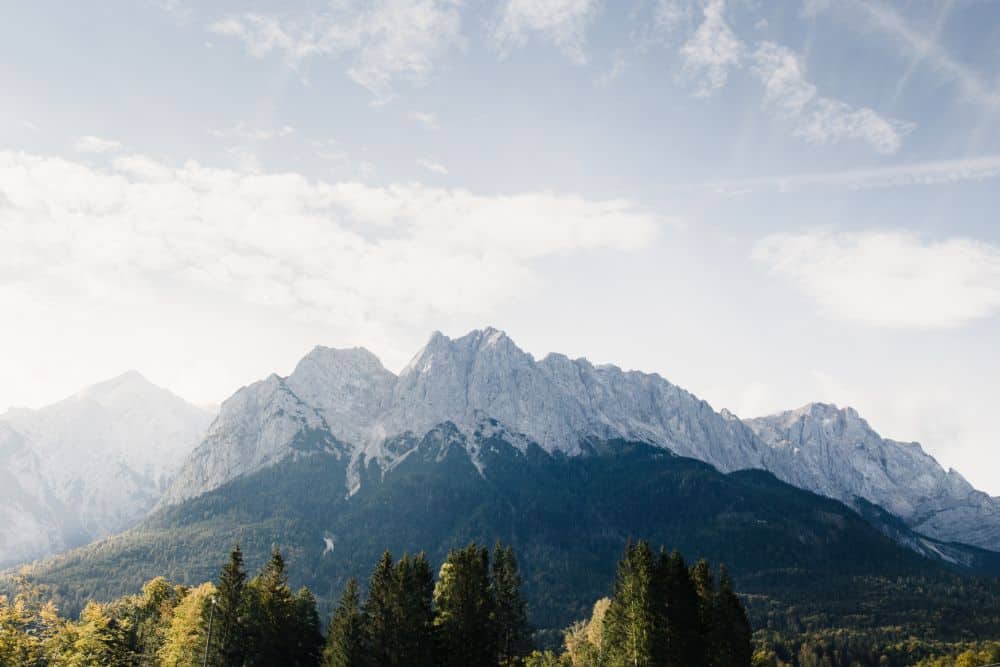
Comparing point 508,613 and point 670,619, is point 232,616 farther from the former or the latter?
point 670,619

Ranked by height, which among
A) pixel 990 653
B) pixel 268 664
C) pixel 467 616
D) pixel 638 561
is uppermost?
pixel 638 561

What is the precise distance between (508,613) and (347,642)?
1920cm

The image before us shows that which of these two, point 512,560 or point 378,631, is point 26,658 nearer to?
point 378,631

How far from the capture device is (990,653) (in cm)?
17262

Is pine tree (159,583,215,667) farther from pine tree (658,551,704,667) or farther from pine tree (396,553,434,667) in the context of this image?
pine tree (658,551,704,667)

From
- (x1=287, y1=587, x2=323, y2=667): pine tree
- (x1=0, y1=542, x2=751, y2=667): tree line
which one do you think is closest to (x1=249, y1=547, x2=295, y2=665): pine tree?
(x1=0, y1=542, x2=751, y2=667): tree line

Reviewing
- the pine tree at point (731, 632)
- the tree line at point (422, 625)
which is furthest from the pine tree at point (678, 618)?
the pine tree at point (731, 632)

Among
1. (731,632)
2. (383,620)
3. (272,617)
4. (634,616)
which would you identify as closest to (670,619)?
(634,616)

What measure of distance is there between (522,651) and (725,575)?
26.6m

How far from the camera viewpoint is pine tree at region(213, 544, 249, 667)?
3361 inches

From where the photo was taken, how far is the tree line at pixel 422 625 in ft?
250

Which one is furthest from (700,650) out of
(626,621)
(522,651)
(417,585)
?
(417,585)

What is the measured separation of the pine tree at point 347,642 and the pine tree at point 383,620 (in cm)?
116

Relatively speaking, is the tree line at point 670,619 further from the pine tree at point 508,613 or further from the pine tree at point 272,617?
the pine tree at point 272,617
